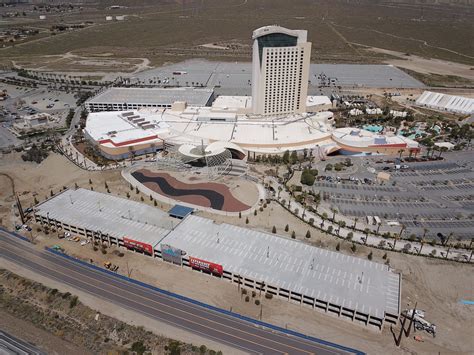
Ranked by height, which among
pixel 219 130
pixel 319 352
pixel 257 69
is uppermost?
pixel 257 69

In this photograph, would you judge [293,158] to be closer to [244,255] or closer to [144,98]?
[244,255]

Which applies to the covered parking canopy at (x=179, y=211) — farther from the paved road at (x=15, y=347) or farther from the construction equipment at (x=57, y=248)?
the paved road at (x=15, y=347)

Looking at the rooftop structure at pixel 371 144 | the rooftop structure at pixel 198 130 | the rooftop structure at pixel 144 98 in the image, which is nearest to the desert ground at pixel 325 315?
the rooftop structure at pixel 198 130

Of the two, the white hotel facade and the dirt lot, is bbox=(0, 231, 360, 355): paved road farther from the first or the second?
the white hotel facade

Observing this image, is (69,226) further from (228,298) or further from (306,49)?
(306,49)

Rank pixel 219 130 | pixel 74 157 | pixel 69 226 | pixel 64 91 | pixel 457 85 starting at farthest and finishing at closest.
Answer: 1. pixel 457 85
2. pixel 64 91
3. pixel 219 130
4. pixel 74 157
5. pixel 69 226

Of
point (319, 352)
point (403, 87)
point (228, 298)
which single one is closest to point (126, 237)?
point (228, 298)

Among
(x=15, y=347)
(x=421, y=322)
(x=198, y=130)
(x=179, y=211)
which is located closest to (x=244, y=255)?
(x=179, y=211)
